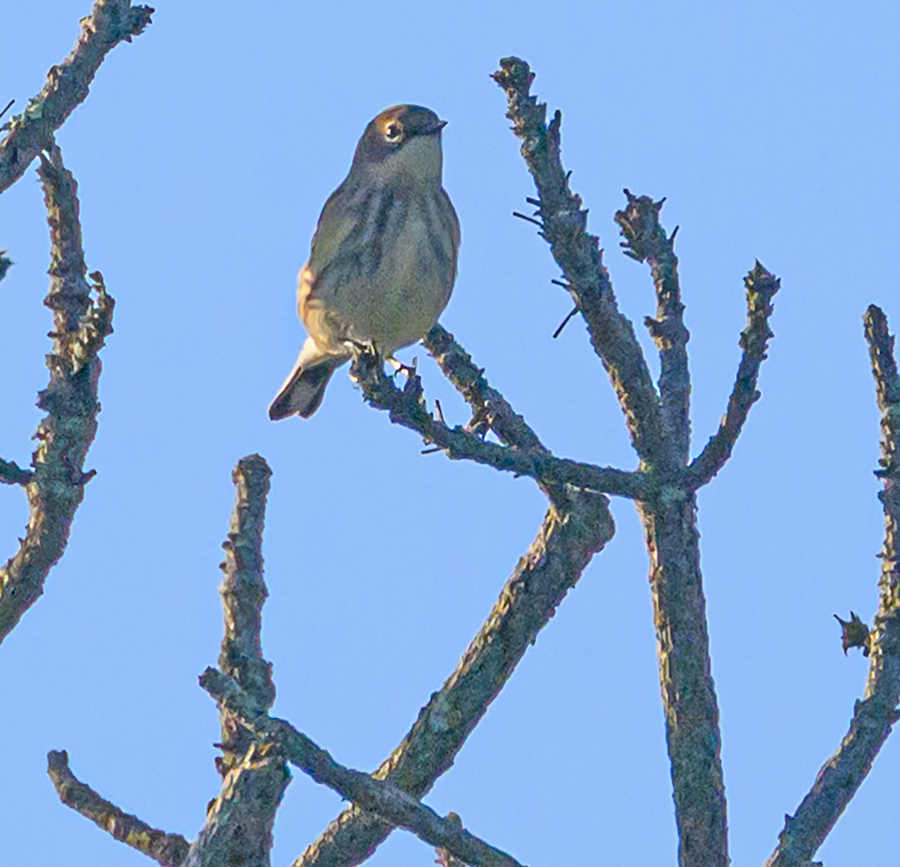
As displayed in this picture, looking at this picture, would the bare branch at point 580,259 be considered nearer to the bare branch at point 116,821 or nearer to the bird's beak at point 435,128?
the bare branch at point 116,821

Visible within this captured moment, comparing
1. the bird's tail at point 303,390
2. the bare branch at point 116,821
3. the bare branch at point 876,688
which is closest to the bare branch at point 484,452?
the bare branch at point 876,688

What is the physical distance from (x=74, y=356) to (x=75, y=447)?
0.45 meters

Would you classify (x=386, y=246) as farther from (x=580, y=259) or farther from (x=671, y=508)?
(x=671, y=508)

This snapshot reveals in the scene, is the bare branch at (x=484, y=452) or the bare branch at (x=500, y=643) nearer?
the bare branch at (x=484, y=452)

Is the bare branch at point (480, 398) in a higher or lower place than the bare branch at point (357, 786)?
higher

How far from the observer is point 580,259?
6555mm

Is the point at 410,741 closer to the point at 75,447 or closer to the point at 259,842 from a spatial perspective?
the point at 259,842

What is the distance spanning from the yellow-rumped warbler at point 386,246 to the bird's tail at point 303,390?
0.99 m

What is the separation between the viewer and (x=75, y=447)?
7457mm

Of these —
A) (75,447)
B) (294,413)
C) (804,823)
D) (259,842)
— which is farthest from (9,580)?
(294,413)

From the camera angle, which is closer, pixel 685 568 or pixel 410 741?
pixel 685 568

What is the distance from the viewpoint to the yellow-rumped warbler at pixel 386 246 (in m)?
10.5

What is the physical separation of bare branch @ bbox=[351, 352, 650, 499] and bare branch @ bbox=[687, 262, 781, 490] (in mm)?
265

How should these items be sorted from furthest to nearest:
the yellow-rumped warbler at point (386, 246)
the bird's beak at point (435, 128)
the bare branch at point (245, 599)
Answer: the bird's beak at point (435, 128) → the yellow-rumped warbler at point (386, 246) → the bare branch at point (245, 599)
